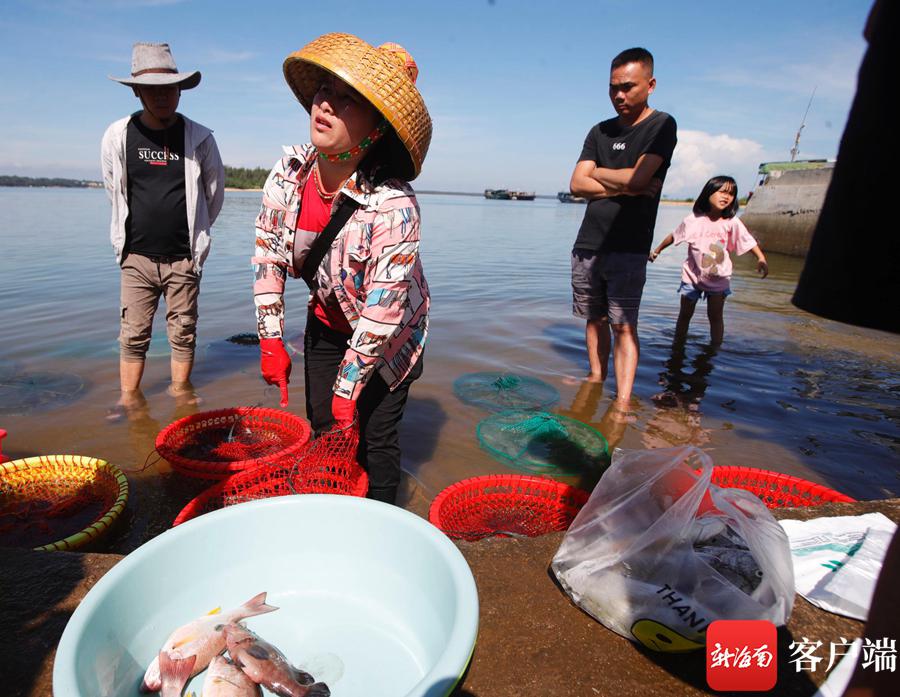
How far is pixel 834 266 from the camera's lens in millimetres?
909

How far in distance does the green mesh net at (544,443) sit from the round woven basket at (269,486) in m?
1.40

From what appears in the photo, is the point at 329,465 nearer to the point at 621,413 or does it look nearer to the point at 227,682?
the point at 227,682

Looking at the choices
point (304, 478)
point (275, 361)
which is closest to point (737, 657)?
point (304, 478)

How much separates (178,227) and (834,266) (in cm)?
431

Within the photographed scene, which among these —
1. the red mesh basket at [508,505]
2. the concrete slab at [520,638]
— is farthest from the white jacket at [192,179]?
Result: the red mesh basket at [508,505]

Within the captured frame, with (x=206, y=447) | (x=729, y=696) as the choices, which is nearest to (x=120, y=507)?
(x=206, y=447)

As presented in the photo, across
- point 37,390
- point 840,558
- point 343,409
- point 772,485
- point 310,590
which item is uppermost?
point 343,409

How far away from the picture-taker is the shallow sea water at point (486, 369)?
3.73 m

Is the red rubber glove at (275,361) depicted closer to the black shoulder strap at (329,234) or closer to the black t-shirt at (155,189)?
the black shoulder strap at (329,234)

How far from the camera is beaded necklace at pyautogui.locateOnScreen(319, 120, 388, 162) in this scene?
2062 mm

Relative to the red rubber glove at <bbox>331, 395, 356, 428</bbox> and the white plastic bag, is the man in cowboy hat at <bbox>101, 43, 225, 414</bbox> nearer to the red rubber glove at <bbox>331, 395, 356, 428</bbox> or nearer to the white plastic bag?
the red rubber glove at <bbox>331, 395, 356, 428</bbox>

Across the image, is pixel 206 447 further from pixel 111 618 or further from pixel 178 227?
pixel 111 618

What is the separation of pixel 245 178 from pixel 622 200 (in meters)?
66.3

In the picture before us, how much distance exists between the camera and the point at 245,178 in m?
61.7
